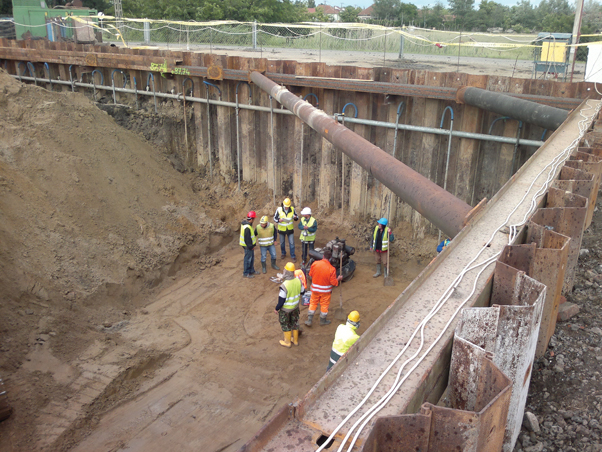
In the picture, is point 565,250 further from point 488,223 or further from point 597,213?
point 597,213

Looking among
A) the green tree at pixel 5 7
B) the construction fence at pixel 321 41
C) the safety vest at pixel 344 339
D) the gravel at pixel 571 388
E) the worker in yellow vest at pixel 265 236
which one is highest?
the green tree at pixel 5 7

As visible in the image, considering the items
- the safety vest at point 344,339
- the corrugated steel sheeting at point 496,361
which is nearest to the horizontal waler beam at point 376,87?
the corrugated steel sheeting at point 496,361

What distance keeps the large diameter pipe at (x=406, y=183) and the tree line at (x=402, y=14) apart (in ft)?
91.4

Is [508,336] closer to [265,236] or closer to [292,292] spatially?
[292,292]

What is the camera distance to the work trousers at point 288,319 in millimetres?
9023

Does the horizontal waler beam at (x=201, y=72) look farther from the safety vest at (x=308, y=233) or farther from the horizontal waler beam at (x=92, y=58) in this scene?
the safety vest at (x=308, y=233)

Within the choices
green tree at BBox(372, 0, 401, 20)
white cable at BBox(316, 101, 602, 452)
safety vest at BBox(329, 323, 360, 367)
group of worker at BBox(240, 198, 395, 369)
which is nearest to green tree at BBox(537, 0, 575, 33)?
green tree at BBox(372, 0, 401, 20)

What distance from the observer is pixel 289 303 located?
8914 mm

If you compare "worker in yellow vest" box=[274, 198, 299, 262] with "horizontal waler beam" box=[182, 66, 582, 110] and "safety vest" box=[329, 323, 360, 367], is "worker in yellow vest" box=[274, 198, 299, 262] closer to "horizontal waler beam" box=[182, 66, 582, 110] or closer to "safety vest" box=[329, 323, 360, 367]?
"horizontal waler beam" box=[182, 66, 582, 110]

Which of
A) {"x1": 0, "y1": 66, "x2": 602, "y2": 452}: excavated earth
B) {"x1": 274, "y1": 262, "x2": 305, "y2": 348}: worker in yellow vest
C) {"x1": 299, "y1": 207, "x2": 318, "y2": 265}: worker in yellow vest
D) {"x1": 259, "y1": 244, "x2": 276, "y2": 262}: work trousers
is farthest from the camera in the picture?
{"x1": 259, "y1": 244, "x2": 276, "y2": 262}: work trousers

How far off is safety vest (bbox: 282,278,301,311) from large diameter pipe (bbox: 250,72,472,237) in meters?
2.58

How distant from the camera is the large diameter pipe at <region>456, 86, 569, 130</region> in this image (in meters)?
8.70

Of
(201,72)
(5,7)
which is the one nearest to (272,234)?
(201,72)

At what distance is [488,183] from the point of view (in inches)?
424
